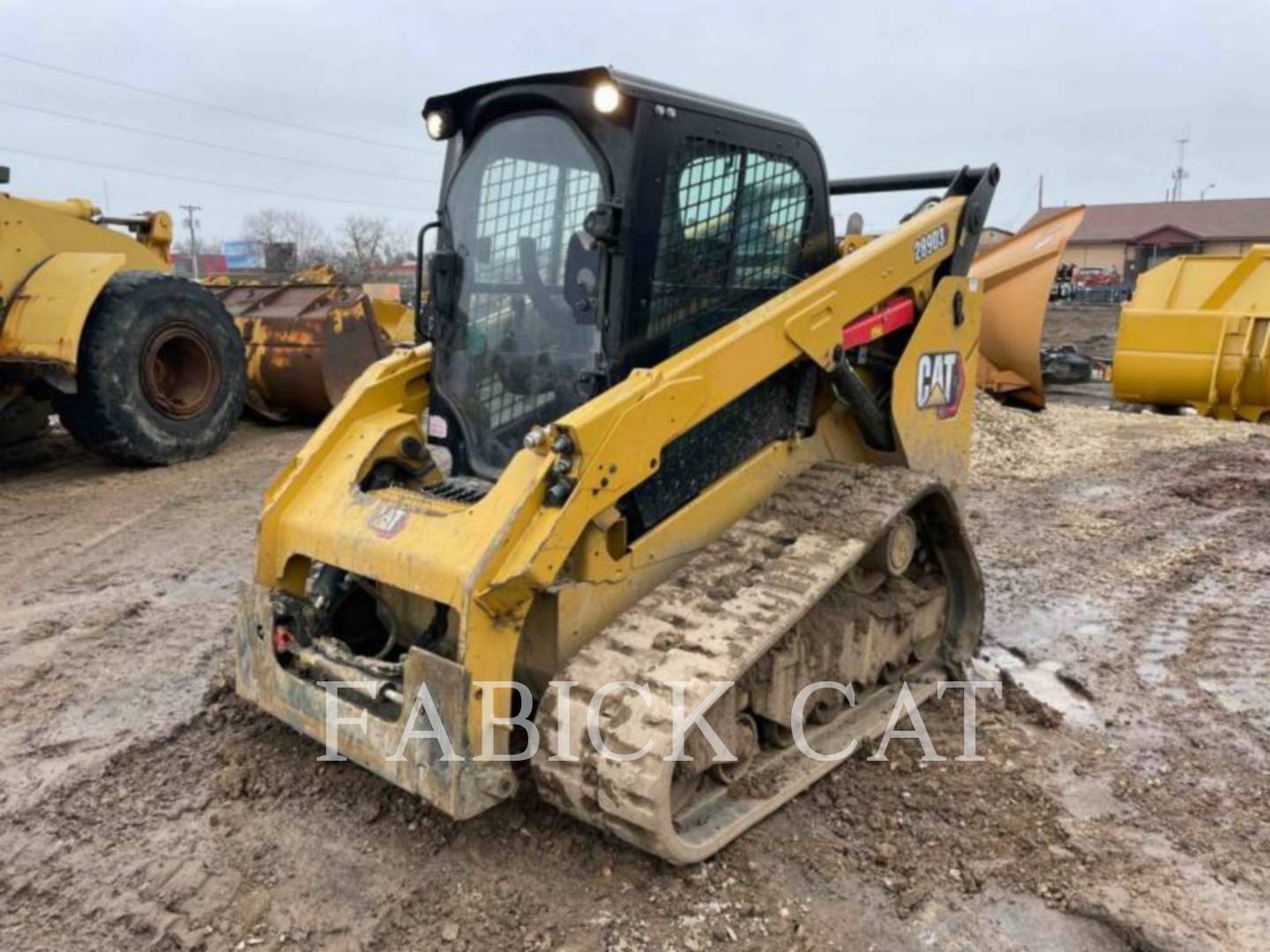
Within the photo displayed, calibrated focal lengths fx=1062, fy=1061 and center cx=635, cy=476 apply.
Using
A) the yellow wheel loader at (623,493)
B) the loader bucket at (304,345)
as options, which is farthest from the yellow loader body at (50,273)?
the yellow wheel loader at (623,493)

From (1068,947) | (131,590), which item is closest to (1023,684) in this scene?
(1068,947)

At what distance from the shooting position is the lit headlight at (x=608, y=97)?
2.97 meters

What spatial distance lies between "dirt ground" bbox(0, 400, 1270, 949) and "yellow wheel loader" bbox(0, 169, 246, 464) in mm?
2518

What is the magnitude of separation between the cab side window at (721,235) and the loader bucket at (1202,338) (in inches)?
347

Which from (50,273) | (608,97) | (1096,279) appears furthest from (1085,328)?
(608,97)

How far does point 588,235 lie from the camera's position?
10.5 ft

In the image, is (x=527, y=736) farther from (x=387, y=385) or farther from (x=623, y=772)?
(x=387, y=385)

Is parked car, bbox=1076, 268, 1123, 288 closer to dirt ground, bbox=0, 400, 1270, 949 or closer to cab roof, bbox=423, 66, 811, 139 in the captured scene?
dirt ground, bbox=0, 400, 1270, 949

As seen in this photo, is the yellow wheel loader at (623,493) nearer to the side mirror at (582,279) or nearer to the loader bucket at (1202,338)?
the side mirror at (582,279)

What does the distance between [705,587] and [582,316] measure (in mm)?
898

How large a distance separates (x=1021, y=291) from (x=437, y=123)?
4.94 metres

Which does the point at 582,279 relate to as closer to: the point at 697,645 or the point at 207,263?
the point at 697,645

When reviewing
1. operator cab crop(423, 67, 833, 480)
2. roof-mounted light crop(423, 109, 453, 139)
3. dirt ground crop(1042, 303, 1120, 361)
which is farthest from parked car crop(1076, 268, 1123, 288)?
roof-mounted light crop(423, 109, 453, 139)

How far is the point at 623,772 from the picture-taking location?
104 inches
